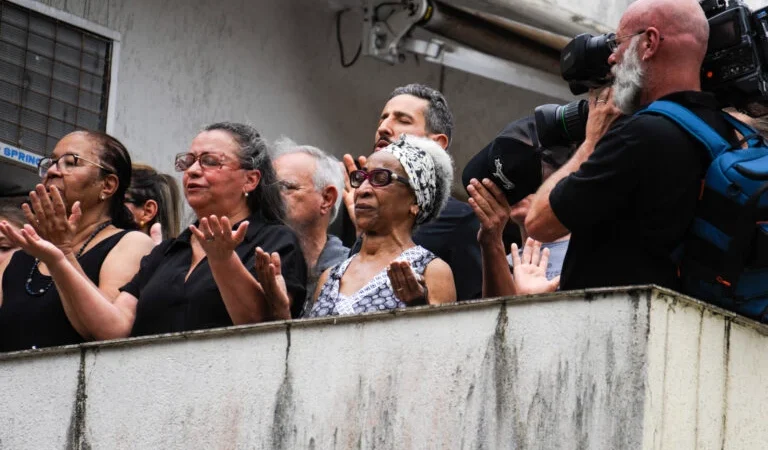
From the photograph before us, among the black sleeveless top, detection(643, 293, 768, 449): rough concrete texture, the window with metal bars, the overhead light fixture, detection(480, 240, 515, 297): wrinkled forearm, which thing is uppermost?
the overhead light fixture

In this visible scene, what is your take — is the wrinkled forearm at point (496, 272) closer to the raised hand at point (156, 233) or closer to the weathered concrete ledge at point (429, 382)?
the weathered concrete ledge at point (429, 382)

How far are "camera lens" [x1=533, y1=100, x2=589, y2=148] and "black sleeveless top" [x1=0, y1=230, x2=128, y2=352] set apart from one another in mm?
1852

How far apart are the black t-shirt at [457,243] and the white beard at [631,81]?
1179mm

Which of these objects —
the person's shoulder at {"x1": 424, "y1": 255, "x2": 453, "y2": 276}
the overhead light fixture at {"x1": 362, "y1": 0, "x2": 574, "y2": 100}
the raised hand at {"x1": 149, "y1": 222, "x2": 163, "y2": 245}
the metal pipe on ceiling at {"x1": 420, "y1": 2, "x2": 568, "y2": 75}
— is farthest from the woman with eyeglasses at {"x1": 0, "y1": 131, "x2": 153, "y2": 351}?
the metal pipe on ceiling at {"x1": 420, "y1": 2, "x2": 568, "y2": 75}

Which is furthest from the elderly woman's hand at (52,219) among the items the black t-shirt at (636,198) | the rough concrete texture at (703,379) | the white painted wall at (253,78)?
the white painted wall at (253,78)

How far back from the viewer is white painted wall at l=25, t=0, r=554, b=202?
30.3 ft

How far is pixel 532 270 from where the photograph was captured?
5891 millimetres

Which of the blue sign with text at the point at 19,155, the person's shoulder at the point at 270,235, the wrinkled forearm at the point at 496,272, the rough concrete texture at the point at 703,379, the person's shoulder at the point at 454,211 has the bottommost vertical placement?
the rough concrete texture at the point at 703,379

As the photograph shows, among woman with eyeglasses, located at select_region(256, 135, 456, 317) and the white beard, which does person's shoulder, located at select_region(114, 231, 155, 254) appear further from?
the white beard

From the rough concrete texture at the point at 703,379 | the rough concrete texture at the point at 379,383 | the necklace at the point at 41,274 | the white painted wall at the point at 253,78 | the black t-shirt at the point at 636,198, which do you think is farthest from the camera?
the white painted wall at the point at 253,78

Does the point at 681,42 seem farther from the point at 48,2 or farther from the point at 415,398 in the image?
the point at 48,2

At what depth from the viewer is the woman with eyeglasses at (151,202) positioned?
23.7ft

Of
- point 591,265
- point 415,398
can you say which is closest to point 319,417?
point 415,398

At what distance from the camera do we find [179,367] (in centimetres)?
562
